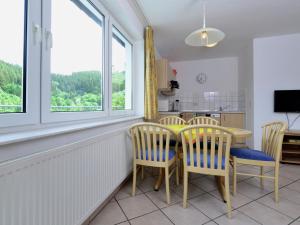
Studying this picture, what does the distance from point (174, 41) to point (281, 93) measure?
235 centimetres

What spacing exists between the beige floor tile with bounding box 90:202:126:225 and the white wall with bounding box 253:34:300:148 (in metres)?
3.15

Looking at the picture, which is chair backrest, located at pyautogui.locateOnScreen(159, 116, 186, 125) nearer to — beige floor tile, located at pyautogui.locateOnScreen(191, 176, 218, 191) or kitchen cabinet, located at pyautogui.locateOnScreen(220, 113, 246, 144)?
beige floor tile, located at pyautogui.locateOnScreen(191, 176, 218, 191)

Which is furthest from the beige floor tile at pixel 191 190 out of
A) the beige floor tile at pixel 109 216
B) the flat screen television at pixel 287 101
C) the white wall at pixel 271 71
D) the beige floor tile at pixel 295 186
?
the flat screen television at pixel 287 101

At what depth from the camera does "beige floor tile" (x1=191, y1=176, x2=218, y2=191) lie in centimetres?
210

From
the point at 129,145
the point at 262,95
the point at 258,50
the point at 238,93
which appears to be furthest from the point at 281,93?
the point at 129,145

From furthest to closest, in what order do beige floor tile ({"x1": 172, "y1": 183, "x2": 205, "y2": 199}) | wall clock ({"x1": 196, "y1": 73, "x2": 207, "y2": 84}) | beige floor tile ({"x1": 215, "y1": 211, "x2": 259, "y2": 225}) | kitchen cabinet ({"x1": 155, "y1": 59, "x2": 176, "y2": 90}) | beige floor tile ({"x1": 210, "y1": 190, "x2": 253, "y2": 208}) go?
wall clock ({"x1": 196, "y1": 73, "x2": 207, "y2": 84}) → kitchen cabinet ({"x1": 155, "y1": 59, "x2": 176, "y2": 90}) → beige floor tile ({"x1": 172, "y1": 183, "x2": 205, "y2": 199}) → beige floor tile ({"x1": 210, "y1": 190, "x2": 253, "y2": 208}) → beige floor tile ({"x1": 215, "y1": 211, "x2": 259, "y2": 225})

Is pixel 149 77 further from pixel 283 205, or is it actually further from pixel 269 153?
pixel 283 205

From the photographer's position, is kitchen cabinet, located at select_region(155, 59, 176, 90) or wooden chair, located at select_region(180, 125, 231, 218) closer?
wooden chair, located at select_region(180, 125, 231, 218)

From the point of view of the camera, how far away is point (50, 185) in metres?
1.01

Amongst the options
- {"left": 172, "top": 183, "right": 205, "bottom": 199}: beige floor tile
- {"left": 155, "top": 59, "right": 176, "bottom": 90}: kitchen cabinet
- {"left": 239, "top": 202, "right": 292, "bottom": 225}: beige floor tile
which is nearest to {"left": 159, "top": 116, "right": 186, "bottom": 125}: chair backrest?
{"left": 155, "top": 59, "right": 176, "bottom": 90}: kitchen cabinet

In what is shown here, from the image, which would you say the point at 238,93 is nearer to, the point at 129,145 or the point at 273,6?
the point at 273,6

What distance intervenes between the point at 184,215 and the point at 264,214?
0.73 meters

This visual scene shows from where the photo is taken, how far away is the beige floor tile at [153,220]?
4.79 ft

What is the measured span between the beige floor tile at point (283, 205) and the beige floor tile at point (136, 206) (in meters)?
1.16
